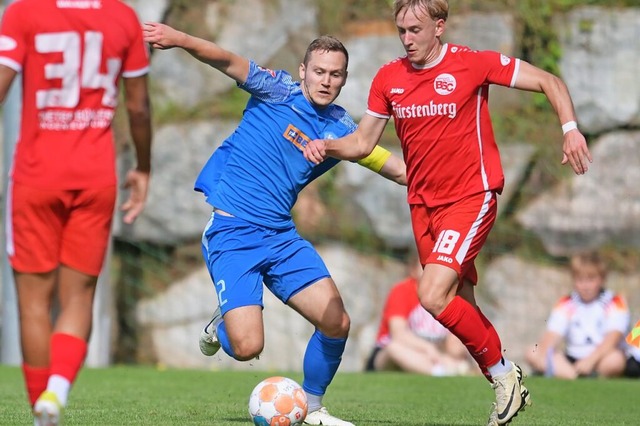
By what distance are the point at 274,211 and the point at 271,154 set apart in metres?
0.32

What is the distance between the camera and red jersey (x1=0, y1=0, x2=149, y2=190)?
4402 millimetres

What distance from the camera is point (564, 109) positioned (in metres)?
5.64

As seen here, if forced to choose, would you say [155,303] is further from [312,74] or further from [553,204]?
[312,74]

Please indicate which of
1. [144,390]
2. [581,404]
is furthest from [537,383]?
[144,390]

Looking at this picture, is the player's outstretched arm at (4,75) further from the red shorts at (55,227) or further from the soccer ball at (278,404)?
the soccer ball at (278,404)

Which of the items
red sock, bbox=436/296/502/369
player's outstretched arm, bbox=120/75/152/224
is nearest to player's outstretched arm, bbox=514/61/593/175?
red sock, bbox=436/296/502/369

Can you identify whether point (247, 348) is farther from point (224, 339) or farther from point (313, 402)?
point (313, 402)

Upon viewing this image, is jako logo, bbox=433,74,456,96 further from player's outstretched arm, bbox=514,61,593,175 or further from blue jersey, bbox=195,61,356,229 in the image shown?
blue jersey, bbox=195,61,356,229

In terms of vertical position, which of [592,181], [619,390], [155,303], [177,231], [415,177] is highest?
[415,177]

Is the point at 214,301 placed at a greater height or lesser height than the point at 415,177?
lesser

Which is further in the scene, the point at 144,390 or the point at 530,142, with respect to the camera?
the point at 530,142

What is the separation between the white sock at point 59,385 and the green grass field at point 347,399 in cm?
143

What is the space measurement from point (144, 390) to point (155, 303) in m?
4.28

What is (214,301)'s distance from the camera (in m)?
12.0
